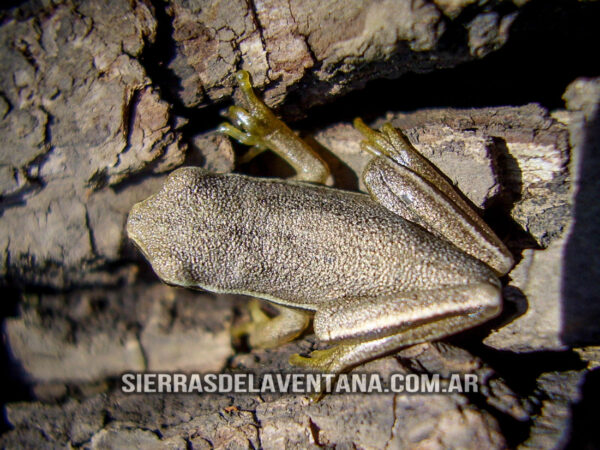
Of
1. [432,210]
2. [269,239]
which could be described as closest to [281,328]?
[269,239]

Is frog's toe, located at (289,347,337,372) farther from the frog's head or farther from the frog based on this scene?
the frog's head

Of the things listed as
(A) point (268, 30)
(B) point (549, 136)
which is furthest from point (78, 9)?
(B) point (549, 136)

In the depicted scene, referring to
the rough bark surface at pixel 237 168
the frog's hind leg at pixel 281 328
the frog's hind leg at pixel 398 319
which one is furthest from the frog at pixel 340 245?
the frog's hind leg at pixel 281 328

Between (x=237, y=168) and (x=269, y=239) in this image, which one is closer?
(x=269, y=239)

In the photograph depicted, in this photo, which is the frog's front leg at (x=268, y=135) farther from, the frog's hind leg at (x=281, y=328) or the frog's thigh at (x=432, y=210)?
the frog's hind leg at (x=281, y=328)

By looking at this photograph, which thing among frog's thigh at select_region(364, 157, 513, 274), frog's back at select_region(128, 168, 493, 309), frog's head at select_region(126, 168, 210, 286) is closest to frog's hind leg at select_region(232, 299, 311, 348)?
frog's back at select_region(128, 168, 493, 309)

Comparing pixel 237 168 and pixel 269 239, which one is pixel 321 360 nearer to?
pixel 269 239
